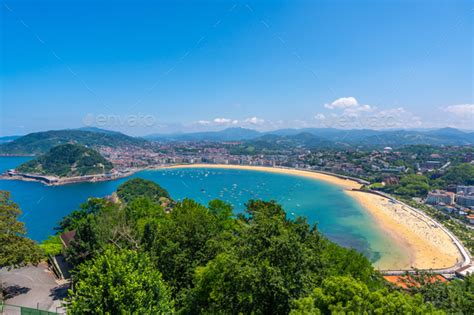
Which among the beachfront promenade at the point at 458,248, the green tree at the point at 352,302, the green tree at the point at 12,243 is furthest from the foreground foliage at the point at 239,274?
the beachfront promenade at the point at 458,248

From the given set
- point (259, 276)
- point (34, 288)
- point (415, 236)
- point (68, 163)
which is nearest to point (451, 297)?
point (259, 276)

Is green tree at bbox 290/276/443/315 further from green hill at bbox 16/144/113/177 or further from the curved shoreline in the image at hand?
green hill at bbox 16/144/113/177

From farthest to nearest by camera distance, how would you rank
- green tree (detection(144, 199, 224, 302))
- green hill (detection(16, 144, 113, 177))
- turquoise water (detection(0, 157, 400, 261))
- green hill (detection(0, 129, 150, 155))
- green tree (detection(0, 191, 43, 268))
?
green hill (detection(0, 129, 150, 155))
green hill (detection(16, 144, 113, 177))
turquoise water (detection(0, 157, 400, 261))
green tree (detection(0, 191, 43, 268))
green tree (detection(144, 199, 224, 302))

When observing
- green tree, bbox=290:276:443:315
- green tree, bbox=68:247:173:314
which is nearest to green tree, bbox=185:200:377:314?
green tree, bbox=290:276:443:315

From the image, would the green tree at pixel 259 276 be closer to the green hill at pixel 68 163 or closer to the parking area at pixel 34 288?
the parking area at pixel 34 288

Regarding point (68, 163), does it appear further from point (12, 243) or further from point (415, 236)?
point (415, 236)
